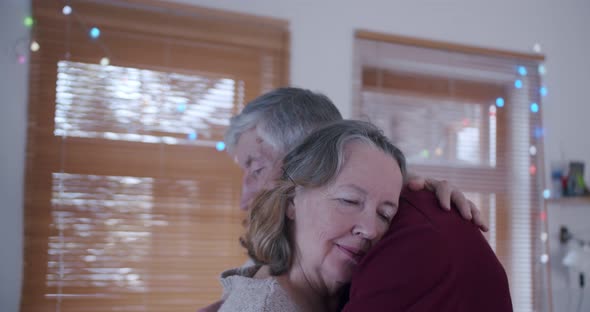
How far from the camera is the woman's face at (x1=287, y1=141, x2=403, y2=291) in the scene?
974 mm

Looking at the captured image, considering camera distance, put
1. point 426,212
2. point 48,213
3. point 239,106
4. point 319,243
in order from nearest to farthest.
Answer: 1. point 426,212
2. point 319,243
3. point 48,213
4. point 239,106

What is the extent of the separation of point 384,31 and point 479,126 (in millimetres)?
901

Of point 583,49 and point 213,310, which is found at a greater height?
point 583,49

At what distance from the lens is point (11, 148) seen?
98.1 inches

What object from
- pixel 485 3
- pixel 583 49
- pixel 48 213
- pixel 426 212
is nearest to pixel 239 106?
pixel 48 213

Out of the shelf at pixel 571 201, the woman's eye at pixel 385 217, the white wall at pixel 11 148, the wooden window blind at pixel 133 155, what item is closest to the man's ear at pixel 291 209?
the woman's eye at pixel 385 217

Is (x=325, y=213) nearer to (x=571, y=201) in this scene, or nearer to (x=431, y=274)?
(x=431, y=274)

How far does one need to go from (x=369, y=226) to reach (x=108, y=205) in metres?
1.92

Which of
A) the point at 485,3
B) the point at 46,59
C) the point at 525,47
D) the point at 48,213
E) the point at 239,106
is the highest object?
the point at 485,3

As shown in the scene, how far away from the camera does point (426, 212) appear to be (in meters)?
0.92

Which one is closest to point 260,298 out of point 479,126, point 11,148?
point 11,148

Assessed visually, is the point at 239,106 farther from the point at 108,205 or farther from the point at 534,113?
the point at 534,113

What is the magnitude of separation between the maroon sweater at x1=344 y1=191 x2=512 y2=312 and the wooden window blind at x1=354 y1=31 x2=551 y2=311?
2389mm

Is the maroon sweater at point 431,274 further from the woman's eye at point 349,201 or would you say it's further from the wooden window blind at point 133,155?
the wooden window blind at point 133,155
